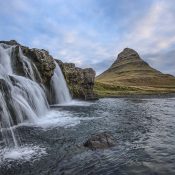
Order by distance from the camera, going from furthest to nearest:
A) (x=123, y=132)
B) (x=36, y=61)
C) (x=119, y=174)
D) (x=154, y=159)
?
(x=36, y=61)
(x=123, y=132)
(x=154, y=159)
(x=119, y=174)

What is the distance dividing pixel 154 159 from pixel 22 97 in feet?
70.7

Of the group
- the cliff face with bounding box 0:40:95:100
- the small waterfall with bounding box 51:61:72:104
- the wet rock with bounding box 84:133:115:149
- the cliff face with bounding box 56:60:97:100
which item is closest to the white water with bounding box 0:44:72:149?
the cliff face with bounding box 0:40:95:100

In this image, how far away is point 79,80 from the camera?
8088 centimetres

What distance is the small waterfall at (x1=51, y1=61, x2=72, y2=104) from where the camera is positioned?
194 ft

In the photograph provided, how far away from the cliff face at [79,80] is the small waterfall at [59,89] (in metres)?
5.60

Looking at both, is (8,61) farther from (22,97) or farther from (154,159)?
(154,159)

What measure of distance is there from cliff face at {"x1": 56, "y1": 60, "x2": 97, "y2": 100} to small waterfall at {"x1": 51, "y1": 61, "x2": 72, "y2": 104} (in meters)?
5.60

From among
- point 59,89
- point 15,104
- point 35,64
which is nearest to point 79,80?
point 59,89

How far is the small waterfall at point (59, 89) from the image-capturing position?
194ft

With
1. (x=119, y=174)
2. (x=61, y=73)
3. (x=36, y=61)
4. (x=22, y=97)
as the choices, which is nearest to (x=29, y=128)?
(x=22, y=97)

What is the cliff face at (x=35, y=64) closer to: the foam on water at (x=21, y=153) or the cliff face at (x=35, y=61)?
the cliff face at (x=35, y=61)

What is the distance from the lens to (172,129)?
89.9ft

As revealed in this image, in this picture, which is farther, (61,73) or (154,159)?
(61,73)

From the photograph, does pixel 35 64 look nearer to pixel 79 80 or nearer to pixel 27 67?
pixel 27 67
